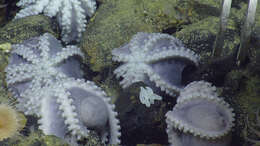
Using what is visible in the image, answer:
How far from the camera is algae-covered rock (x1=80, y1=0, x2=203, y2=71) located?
2.82 meters

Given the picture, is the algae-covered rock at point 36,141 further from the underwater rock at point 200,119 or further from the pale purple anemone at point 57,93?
the underwater rock at point 200,119

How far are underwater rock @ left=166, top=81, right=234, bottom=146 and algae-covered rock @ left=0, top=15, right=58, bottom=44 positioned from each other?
1.72 meters

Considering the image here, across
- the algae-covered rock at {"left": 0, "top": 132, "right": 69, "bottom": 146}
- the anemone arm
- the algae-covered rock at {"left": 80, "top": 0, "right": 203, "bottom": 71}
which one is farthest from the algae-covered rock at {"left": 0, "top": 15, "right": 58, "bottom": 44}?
the algae-covered rock at {"left": 0, "top": 132, "right": 69, "bottom": 146}

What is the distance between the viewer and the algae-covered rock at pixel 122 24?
2.82m

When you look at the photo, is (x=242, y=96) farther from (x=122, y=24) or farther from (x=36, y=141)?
(x=36, y=141)

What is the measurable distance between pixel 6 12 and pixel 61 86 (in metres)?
2.15

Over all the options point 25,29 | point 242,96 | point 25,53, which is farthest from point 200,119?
point 25,29

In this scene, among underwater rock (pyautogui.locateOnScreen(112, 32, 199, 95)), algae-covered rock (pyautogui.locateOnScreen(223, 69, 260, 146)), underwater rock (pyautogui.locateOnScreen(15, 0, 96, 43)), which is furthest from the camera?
underwater rock (pyautogui.locateOnScreen(15, 0, 96, 43))

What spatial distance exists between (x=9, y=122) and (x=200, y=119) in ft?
4.76

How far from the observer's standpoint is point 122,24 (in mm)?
2893

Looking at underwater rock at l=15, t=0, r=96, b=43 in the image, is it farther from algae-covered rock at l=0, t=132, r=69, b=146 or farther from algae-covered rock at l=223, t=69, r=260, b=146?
algae-covered rock at l=223, t=69, r=260, b=146

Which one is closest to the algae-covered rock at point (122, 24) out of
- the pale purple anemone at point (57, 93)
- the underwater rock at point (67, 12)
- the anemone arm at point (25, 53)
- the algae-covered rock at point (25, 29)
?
the underwater rock at point (67, 12)

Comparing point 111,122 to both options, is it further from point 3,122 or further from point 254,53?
point 254,53

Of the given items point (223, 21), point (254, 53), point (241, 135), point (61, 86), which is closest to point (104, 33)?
point (61, 86)
